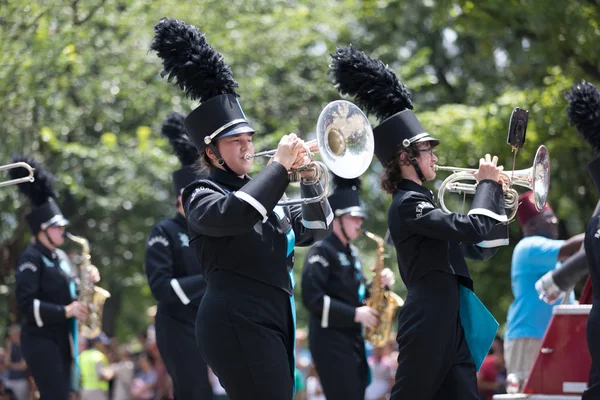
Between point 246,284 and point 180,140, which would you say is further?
point 180,140

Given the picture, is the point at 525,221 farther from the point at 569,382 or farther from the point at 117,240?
the point at 117,240

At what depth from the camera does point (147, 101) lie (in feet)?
54.9

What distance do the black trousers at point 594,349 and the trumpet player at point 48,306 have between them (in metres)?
5.01

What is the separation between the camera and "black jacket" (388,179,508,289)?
5945 mm

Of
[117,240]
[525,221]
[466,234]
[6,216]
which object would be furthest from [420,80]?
[466,234]

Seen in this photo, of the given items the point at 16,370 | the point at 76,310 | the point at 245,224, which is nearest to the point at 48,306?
the point at 76,310

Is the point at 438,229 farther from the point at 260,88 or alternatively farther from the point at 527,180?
the point at 260,88

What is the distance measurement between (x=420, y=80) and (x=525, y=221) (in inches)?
336

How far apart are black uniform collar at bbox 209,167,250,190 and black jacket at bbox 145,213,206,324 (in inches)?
113

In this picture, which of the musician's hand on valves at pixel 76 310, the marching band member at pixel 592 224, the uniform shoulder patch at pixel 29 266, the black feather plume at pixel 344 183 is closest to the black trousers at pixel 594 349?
the marching band member at pixel 592 224

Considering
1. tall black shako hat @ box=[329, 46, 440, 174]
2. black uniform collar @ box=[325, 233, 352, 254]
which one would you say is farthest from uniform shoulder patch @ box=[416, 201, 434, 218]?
black uniform collar @ box=[325, 233, 352, 254]

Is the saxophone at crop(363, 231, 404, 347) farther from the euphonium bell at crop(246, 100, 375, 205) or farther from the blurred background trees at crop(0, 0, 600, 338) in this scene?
the euphonium bell at crop(246, 100, 375, 205)

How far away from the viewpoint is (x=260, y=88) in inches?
697

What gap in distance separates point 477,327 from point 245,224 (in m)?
1.58
